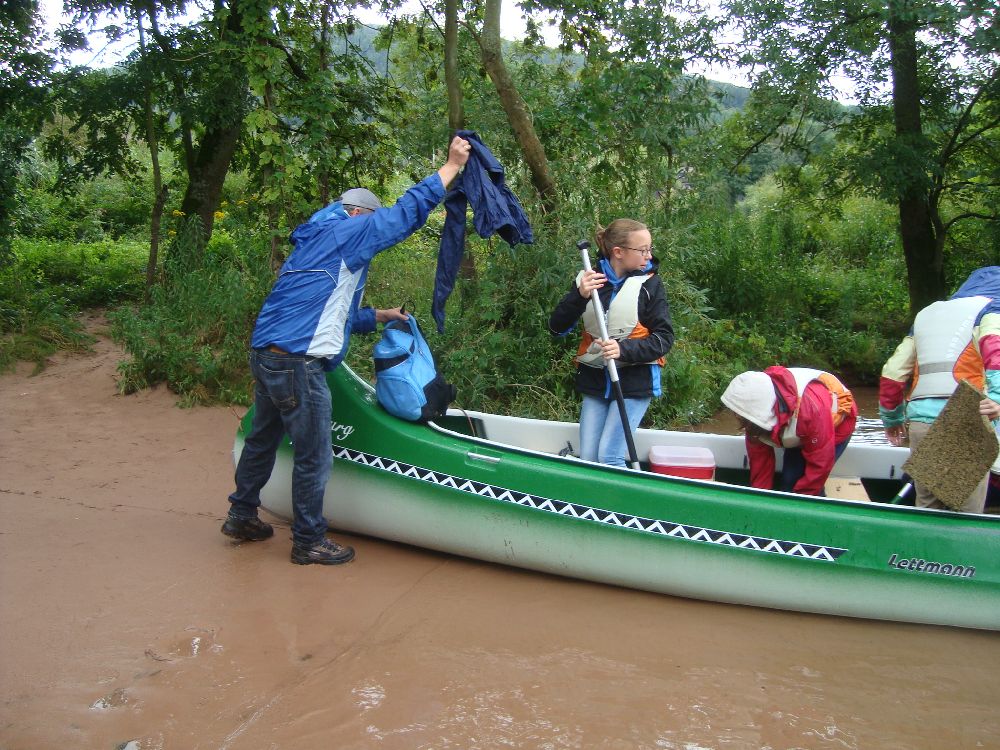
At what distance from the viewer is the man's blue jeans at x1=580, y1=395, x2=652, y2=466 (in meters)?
4.03

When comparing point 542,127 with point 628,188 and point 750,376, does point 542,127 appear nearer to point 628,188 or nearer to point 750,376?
point 628,188

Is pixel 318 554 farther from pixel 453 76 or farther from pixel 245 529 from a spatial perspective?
pixel 453 76

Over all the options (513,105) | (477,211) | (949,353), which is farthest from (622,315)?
(513,105)

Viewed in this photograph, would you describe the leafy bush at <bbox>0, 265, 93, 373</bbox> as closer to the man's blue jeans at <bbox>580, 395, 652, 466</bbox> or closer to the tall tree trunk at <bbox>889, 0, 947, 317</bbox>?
the man's blue jeans at <bbox>580, 395, 652, 466</bbox>

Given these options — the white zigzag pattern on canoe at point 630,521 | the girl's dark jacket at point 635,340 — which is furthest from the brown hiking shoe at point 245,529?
the girl's dark jacket at point 635,340

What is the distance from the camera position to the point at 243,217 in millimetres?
8695

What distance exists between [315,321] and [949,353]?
2.66 m

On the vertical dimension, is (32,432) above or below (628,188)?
below

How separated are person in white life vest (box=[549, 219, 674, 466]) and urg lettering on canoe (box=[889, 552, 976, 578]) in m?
1.22

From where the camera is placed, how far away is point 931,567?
357 cm

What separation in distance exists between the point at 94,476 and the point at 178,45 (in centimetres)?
508

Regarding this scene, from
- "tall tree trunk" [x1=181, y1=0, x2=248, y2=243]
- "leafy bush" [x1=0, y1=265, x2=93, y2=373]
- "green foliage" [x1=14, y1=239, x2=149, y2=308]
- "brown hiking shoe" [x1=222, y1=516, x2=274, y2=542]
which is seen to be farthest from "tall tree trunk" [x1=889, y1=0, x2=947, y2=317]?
"green foliage" [x1=14, y1=239, x2=149, y2=308]

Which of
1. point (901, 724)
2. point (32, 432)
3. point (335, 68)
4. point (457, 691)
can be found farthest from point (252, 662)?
point (335, 68)

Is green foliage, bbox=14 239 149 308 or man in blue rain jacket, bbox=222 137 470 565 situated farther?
green foliage, bbox=14 239 149 308
